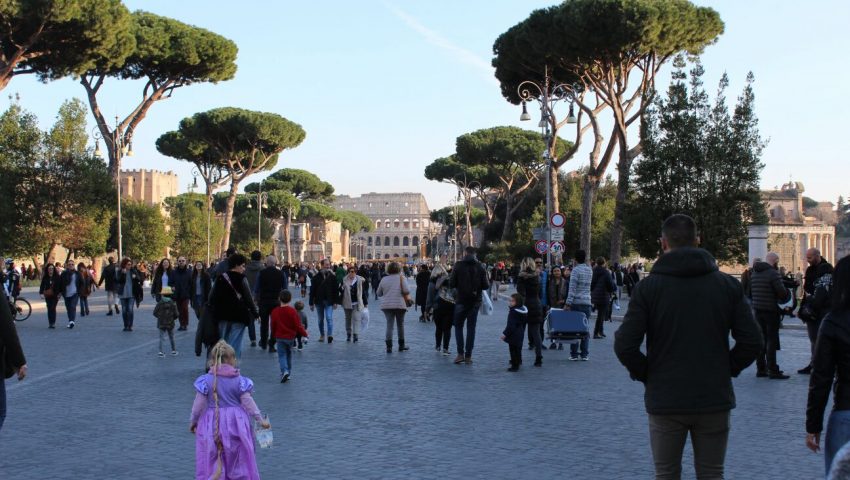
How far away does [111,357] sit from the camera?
1389cm

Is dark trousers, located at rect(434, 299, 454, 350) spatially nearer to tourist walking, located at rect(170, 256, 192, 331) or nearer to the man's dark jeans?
the man's dark jeans

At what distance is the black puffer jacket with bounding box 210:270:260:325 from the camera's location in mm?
10906

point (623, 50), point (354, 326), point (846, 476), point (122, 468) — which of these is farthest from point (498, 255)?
point (846, 476)

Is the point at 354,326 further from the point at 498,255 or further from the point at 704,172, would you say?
the point at 498,255

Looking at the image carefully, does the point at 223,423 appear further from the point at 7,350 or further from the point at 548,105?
the point at 548,105

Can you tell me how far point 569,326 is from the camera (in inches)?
536

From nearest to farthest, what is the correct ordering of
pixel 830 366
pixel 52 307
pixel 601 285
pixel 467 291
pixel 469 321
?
pixel 830 366 → pixel 467 291 → pixel 469 321 → pixel 601 285 → pixel 52 307

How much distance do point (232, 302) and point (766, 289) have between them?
6.17 m

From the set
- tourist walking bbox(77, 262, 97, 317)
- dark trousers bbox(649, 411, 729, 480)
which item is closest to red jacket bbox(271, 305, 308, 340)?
dark trousers bbox(649, 411, 729, 480)

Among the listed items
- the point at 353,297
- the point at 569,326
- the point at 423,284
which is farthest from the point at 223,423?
the point at 423,284

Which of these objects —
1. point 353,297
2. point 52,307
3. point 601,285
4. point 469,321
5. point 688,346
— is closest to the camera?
point 688,346

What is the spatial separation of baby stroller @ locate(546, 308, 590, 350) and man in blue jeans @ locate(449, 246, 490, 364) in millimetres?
1306

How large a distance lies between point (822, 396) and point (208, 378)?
3.11 metres

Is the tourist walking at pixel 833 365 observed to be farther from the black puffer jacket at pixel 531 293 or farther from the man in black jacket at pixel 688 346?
the black puffer jacket at pixel 531 293
